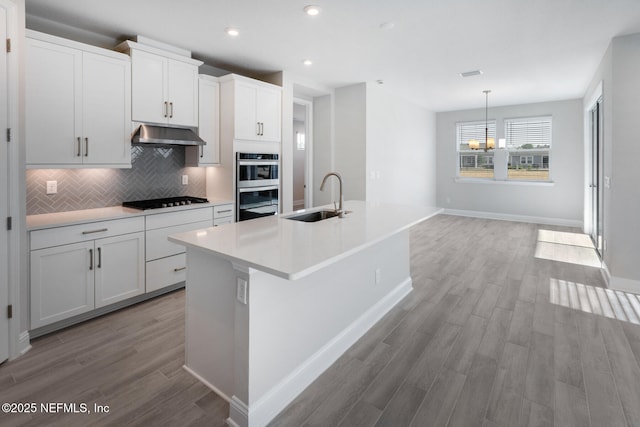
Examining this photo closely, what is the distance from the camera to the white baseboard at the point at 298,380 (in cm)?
177

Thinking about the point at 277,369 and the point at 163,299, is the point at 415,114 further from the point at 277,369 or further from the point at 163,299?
the point at 277,369

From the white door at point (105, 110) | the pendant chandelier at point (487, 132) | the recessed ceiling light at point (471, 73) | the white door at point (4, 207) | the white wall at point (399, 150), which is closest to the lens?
the white door at point (4, 207)

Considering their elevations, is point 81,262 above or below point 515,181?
below

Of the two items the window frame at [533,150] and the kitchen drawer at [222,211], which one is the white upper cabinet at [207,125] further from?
the window frame at [533,150]

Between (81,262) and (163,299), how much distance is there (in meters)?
0.85

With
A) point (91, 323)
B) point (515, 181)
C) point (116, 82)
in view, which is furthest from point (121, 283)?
point (515, 181)

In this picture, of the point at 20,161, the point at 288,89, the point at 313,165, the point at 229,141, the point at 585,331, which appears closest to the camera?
the point at 20,161

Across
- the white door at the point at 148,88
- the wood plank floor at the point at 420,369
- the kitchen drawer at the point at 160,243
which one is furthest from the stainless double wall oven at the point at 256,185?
the wood plank floor at the point at 420,369

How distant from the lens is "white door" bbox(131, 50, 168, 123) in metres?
3.41

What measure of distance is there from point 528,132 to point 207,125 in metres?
7.11

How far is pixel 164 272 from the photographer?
11.5 ft

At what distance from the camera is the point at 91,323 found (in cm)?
295

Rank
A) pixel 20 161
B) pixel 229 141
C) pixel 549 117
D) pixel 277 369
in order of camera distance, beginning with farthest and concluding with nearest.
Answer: pixel 549 117
pixel 229 141
pixel 20 161
pixel 277 369

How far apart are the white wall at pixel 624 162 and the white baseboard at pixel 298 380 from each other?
2.80m
